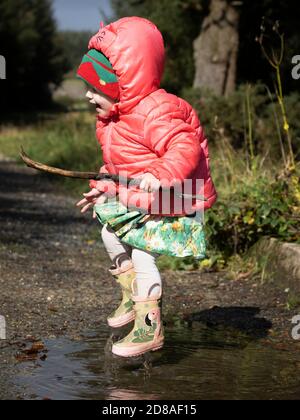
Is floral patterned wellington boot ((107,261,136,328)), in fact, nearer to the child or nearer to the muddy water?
the muddy water

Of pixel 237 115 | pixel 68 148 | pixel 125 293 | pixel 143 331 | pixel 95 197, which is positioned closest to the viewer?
pixel 143 331

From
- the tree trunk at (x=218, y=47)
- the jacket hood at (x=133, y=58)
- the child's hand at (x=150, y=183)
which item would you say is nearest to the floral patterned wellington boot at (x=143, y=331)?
the child's hand at (x=150, y=183)

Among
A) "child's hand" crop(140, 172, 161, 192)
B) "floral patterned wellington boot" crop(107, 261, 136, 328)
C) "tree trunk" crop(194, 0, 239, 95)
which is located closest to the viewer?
"child's hand" crop(140, 172, 161, 192)

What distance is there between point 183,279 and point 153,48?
8.76ft

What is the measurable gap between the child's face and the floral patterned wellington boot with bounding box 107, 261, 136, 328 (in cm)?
73

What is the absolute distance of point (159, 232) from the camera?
381cm

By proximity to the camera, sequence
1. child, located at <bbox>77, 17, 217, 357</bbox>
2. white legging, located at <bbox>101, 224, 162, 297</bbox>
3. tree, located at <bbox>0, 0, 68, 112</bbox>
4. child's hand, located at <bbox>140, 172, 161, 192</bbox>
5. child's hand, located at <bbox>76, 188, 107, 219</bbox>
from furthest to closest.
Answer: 1. tree, located at <bbox>0, 0, 68, 112</bbox>
2. child's hand, located at <bbox>76, 188, 107, 219</bbox>
3. white legging, located at <bbox>101, 224, 162, 297</bbox>
4. child, located at <bbox>77, 17, 217, 357</bbox>
5. child's hand, located at <bbox>140, 172, 161, 192</bbox>

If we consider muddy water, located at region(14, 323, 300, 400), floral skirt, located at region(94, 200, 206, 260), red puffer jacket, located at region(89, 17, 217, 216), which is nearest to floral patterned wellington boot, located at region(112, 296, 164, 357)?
muddy water, located at region(14, 323, 300, 400)

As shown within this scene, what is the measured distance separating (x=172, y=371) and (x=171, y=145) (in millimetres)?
1034

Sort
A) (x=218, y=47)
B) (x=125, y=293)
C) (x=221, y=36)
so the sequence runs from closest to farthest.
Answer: (x=125, y=293) < (x=221, y=36) < (x=218, y=47)

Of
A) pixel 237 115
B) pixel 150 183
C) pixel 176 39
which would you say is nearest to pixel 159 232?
pixel 150 183

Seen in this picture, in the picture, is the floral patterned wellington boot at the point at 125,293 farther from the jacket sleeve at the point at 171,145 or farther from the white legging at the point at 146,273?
the jacket sleeve at the point at 171,145

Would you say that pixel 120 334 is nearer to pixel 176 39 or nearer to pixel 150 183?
pixel 150 183

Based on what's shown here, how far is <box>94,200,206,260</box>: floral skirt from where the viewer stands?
3812mm
